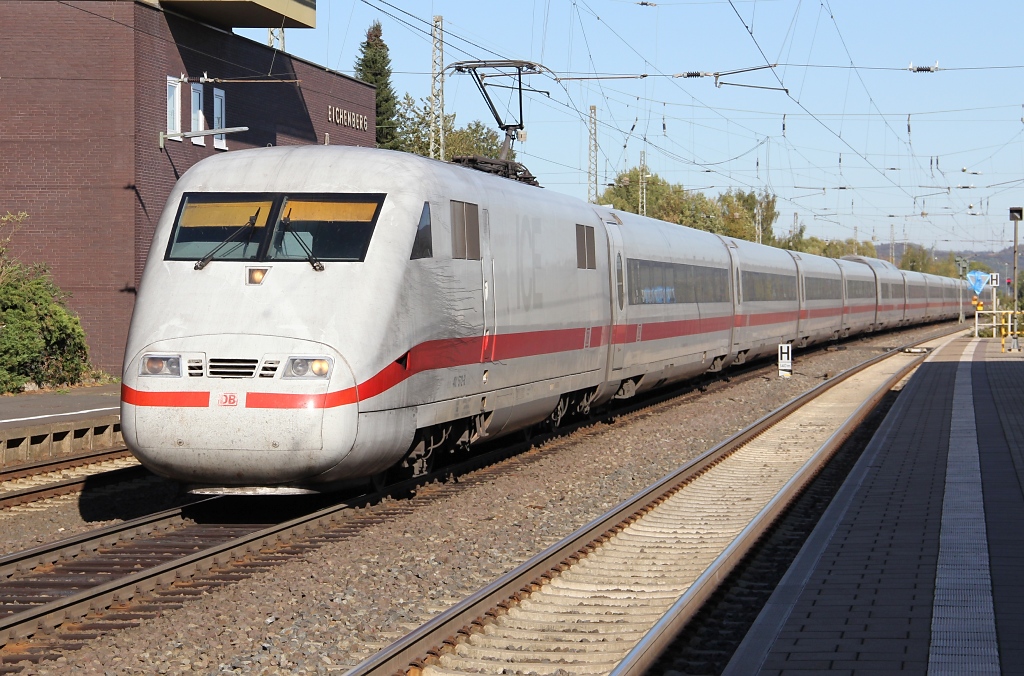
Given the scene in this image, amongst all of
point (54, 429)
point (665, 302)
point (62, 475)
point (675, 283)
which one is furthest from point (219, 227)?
point (675, 283)

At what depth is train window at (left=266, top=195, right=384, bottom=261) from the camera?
10133 millimetres

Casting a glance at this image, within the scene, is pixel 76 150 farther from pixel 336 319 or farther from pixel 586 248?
pixel 336 319

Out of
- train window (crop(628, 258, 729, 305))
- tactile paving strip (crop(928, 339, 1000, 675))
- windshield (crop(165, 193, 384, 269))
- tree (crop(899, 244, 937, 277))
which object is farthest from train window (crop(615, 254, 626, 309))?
tree (crop(899, 244, 937, 277))

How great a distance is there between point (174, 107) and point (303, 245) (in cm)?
1930

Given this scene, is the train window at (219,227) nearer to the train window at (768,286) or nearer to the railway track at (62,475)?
the railway track at (62,475)

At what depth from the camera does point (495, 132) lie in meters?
103

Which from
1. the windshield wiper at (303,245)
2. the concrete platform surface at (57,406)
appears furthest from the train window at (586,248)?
the concrete platform surface at (57,406)

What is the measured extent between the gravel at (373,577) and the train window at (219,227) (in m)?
2.62

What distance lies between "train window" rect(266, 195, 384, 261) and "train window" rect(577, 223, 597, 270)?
5688mm

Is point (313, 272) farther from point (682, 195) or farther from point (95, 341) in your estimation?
point (682, 195)

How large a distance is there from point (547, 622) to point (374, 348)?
10.2 ft

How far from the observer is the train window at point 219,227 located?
33.7 ft

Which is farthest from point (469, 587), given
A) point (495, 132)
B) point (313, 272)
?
point (495, 132)

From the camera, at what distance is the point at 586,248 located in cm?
1614
